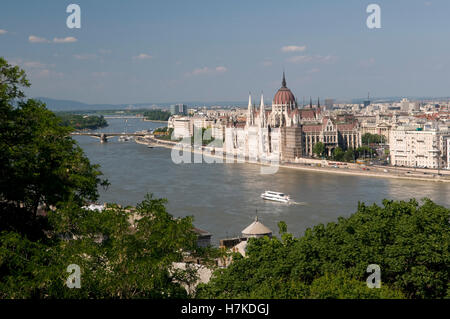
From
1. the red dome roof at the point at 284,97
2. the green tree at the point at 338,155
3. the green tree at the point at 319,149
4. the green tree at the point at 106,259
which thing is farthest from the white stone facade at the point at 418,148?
the green tree at the point at 106,259

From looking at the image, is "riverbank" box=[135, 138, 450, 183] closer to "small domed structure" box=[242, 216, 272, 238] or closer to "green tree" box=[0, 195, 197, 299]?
"small domed structure" box=[242, 216, 272, 238]

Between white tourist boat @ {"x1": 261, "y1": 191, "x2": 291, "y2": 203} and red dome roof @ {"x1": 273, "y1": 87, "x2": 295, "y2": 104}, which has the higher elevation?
red dome roof @ {"x1": 273, "y1": 87, "x2": 295, "y2": 104}

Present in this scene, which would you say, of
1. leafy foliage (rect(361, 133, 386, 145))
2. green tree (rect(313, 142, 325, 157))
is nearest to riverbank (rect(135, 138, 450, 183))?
green tree (rect(313, 142, 325, 157))

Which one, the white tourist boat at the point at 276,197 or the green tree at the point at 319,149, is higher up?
the green tree at the point at 319,149

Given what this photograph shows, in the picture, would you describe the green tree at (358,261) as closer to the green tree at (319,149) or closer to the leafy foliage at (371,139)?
the green tree at (319,149)

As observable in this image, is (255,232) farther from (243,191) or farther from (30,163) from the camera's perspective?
(243,191)

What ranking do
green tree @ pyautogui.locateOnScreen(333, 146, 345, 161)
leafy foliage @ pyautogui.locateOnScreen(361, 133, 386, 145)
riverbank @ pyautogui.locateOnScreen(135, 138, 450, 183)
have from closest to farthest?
riverbank @ pyautogui.locateOnScreen(135, 138, 450, 183), green tree @ pyautogui.locateOnScreen(333, 146, 345, 161), leafy foliage @ pyautogui.locateOnScreen(361, 133, 386, 145)
